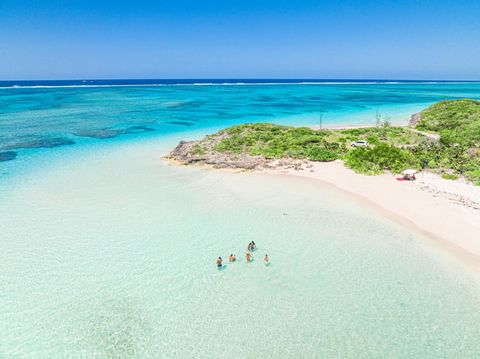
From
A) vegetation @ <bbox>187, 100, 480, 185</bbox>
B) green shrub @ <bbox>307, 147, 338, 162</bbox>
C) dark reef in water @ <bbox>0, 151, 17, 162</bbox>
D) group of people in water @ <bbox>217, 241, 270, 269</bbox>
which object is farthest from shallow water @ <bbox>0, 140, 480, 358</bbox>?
dark reef in water @ <bbox>0, 151, 17, 162</bbox>

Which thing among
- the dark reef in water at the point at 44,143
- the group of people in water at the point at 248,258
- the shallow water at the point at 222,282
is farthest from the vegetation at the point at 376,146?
the dark reef in water at the point at 44,143

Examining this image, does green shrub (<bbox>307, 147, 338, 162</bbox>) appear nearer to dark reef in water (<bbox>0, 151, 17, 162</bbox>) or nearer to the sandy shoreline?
the sandy shoreline

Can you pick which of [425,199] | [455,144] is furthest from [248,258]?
[455,144]

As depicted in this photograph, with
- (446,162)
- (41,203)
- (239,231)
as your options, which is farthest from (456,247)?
(41,203)

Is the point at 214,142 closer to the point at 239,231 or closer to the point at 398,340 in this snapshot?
the point at 239,231

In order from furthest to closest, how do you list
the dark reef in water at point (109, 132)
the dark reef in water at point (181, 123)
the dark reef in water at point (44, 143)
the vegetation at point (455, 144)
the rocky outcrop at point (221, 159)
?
1. the dark reef in water at point (181, 123)
2. the dark reef in water at point (109, 132)
3. the dark reef in water at point (44, 143)
4. the rocky outcrop at point (221, 159)
5. the vegetation at point (455, 144)

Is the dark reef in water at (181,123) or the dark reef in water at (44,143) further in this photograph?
the dark reef in water at (181,123)

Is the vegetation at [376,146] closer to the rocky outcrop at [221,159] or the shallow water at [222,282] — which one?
the rocky outcrop at [221,159]
